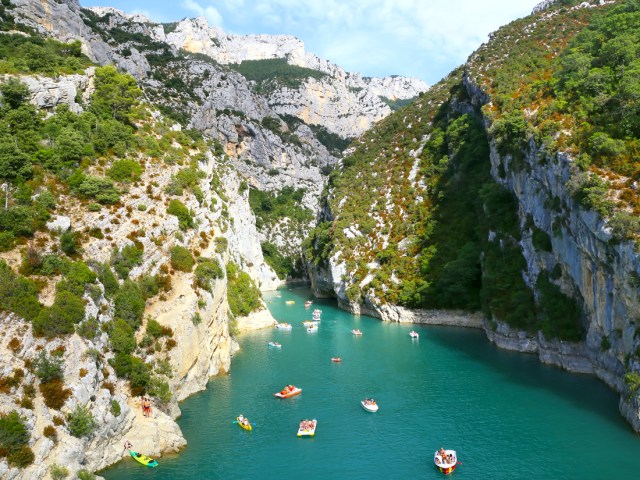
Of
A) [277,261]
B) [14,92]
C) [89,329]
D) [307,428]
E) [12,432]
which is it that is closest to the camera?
[12,432]

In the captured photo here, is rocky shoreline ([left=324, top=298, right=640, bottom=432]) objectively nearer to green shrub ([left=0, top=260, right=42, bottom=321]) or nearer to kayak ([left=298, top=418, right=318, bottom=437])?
kayak ([left=298, top=418, right=318, bottom=437])

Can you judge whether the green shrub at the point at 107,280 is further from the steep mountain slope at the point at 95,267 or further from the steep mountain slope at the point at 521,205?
the steep mountain slope at the point at 521,205

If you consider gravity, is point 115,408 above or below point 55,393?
below

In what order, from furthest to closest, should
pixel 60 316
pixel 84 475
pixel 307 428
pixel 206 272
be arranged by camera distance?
1. pixel 206 272
2. pixel 307 428
3. pixel 60 316
4. pixel 84 475

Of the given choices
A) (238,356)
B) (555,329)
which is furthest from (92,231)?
(555,329)

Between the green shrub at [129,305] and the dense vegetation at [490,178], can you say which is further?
the dense vegetation at [490,178]

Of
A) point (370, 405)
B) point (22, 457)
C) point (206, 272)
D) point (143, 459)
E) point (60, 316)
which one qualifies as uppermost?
point (206, 272)

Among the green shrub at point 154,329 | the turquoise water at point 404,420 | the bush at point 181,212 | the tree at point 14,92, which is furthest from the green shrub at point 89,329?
the tree at point 14,92

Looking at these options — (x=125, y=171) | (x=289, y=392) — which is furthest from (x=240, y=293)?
(x=289, y=392)

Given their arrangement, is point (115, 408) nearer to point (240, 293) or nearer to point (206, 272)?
point (206, 272)
